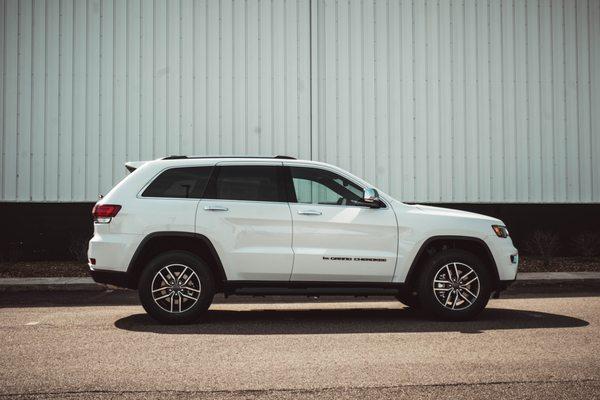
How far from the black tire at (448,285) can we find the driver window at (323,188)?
3.89 ft

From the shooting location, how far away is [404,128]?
65.1ft

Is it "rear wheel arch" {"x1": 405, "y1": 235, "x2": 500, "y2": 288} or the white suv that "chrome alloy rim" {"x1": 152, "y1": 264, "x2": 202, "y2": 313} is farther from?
"rear wheel arch" {"x1": 405, "y1": 235, "x2": 500, "y2": 288}

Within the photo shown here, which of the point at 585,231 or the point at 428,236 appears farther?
the point at 585,231

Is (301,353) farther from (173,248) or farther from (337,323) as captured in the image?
(173,248)

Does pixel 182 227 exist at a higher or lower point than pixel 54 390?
higher

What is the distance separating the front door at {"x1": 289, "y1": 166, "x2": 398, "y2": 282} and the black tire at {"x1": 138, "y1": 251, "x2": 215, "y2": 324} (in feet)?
3.38

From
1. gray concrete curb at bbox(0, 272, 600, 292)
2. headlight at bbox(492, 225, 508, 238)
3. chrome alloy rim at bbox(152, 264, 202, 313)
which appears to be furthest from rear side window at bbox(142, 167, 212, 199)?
gray concrete curb at bbox(0, 272, 600, 292)

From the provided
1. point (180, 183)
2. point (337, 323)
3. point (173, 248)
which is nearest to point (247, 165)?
point (180, 183)

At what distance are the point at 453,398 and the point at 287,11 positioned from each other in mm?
16122

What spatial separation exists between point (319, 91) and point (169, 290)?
40.2 feet

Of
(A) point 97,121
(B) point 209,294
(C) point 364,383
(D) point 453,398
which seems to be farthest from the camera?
(A) point 97,121

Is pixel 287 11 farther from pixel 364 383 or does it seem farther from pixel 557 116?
pixel 364 383

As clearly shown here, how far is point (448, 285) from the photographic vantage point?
8.64 m

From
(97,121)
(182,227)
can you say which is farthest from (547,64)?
(182,227)
